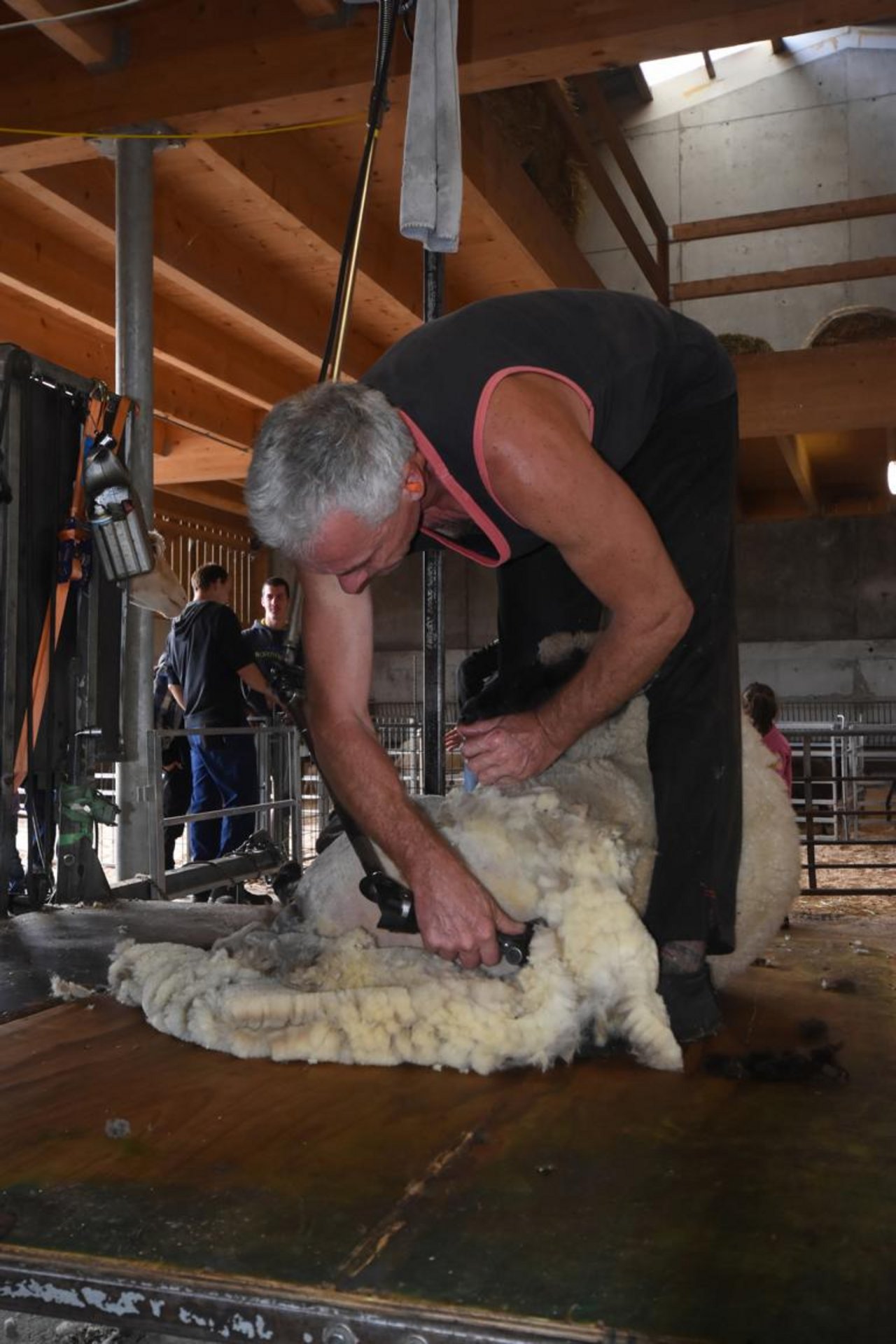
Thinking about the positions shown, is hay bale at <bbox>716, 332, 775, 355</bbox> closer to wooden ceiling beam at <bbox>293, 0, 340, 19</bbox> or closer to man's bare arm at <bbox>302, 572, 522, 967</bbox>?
wooden ceiling beam at <bbox>293, 0, 340, 19</bbox>

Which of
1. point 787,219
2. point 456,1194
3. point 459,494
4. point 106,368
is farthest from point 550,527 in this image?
point 106,368

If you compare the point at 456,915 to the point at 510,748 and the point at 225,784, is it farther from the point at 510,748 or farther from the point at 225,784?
the point at 225,784

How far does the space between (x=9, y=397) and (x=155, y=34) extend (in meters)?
2.02

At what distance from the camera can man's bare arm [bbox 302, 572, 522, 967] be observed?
1.74 m

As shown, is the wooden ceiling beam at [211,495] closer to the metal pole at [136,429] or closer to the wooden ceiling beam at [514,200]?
the wooden ceiling beam at [514,200]

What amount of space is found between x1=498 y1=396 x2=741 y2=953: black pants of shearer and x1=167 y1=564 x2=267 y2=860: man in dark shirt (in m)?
3.82

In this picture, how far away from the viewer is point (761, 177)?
43.6 ft

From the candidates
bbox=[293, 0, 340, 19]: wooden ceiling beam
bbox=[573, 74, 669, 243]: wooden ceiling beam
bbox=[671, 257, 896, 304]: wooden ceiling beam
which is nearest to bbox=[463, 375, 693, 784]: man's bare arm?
bbox=[293, 0, 340, 19]: wooden ceiling beam

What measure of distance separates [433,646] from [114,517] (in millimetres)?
1014

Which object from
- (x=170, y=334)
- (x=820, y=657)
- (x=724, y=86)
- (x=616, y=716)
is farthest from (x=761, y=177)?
(x=616, y=716)

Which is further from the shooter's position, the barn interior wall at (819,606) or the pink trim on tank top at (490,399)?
the barn interior wall at (819,606)

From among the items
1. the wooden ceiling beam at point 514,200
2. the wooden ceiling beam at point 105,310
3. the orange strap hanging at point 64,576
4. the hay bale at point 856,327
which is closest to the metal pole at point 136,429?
the orange strap hanging at point 64,576

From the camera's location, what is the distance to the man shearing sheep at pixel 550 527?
1.62 metres

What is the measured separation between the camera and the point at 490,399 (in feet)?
5.37
